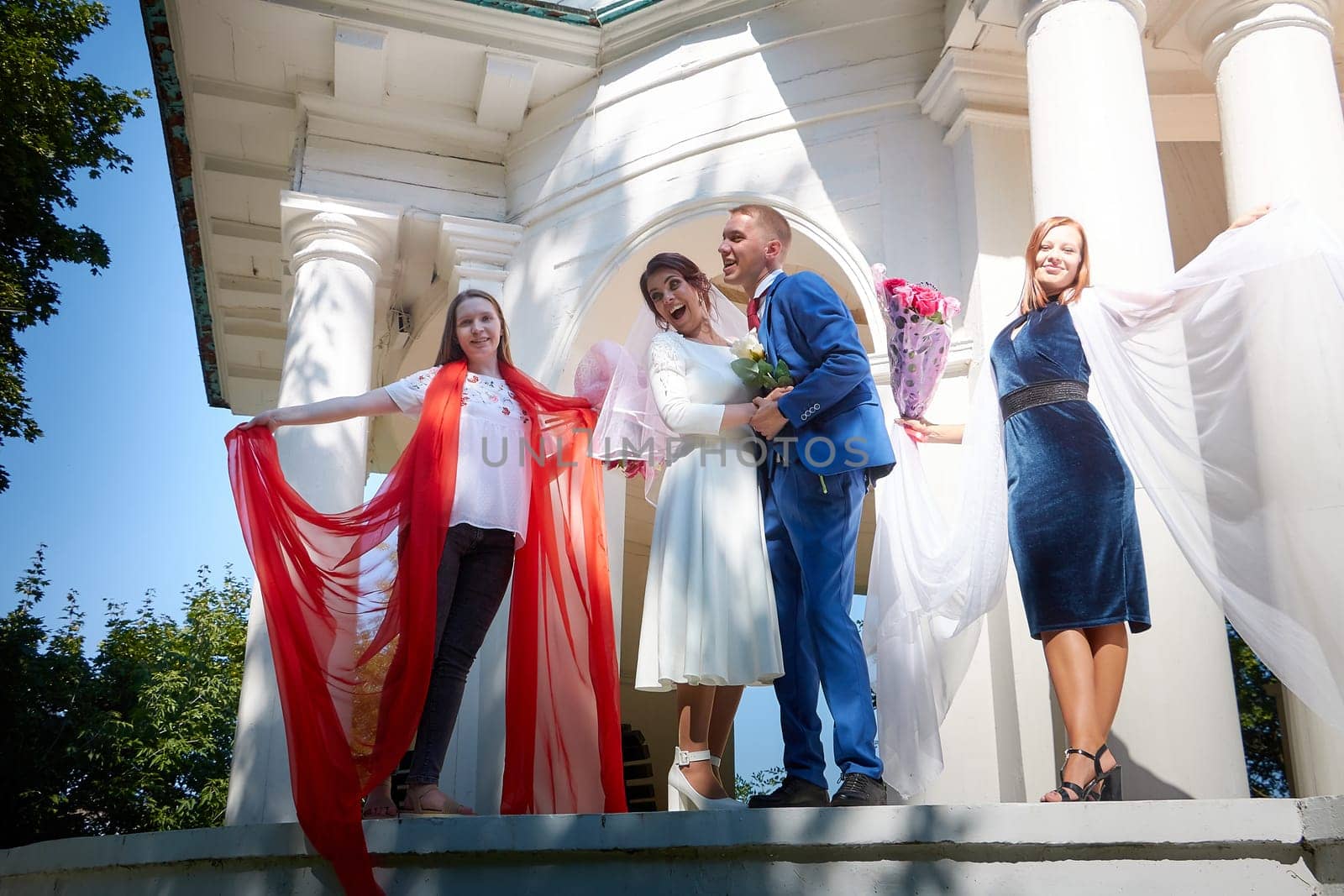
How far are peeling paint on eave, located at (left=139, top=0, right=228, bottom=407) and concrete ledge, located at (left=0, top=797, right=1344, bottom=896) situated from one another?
4.69 metres

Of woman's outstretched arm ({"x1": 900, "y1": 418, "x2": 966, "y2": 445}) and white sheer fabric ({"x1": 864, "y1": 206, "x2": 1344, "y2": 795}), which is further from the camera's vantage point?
woman's outstretched arm ({"x1": 900, "y1": 418, "x2": 966, "y2": 445})

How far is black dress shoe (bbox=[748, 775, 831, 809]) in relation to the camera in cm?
377

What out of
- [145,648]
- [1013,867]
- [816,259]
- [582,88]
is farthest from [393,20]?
[145,648]

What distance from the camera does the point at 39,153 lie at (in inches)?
511

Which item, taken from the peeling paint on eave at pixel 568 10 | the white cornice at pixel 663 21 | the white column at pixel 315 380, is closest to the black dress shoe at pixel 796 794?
the white column at pixel 315 380

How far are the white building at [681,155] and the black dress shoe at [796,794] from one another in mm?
1584

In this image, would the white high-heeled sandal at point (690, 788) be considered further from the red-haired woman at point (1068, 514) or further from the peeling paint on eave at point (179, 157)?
the peeling paint on eave at point (179, 157)

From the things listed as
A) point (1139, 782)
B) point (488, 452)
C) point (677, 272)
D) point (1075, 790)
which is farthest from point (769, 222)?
point (1139, 782)

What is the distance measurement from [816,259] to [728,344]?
2.66m

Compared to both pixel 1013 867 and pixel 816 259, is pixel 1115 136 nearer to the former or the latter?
pixel 816 259

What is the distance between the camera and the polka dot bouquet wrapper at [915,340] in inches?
182

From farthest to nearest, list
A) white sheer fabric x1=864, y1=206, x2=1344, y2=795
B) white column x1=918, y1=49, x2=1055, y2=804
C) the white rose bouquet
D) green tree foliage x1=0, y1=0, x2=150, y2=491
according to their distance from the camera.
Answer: green tree foliage x1=0, y1=0, x2=150, y2=491
white column x1=918, y1=49, x2=1055, y2=804
the white rose bouquet
white sheer fabric x1=864, y1=206, x2=1344, y2=795

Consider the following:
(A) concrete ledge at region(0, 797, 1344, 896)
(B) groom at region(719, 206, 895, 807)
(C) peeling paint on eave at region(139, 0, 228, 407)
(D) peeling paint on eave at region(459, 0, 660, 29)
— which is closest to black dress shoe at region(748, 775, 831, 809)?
(B) groom at region(719, 206, 895, 807)

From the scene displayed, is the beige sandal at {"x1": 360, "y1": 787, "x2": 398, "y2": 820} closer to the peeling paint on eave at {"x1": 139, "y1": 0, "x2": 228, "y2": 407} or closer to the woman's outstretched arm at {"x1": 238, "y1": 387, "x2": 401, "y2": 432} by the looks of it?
the woman's outstretched arm at {"x1": 238, "y1": 387, "x2": 401, "y2": 432}
